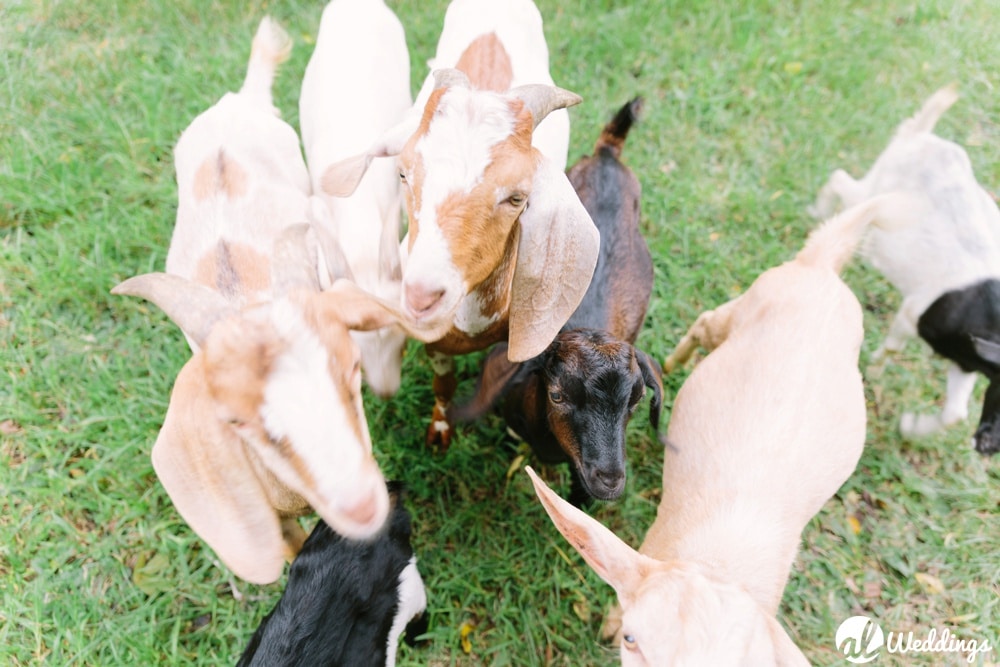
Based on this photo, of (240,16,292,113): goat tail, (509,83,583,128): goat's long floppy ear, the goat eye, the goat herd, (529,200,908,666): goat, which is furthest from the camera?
(240,16,292,113): goat tail

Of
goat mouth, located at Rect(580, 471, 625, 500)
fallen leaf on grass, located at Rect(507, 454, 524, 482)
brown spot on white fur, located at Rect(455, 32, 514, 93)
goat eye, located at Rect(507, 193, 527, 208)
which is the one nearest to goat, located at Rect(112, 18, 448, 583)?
goat eye, located at Rect(507, 193, 527, 208)

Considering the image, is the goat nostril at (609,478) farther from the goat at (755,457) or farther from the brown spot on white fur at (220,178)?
the brown spot on white fur at (220,178)

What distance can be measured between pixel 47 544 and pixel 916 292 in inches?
203

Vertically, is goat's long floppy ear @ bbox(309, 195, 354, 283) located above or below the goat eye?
below

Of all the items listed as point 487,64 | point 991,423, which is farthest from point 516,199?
point 991,423

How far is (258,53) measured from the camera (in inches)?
156

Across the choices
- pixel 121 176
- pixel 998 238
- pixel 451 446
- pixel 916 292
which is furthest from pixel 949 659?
pixel 121 176

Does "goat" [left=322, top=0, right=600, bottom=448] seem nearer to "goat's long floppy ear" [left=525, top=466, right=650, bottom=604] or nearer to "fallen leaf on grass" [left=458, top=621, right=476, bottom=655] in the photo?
"goat's long floppy ear" [left=525, top=466, right=650, bottom=604]

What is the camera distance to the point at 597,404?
272 centimetres

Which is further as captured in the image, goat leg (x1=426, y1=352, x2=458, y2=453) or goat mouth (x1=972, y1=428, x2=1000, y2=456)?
goat mouth (x1=972, y1=428, x2=1000, y2=456)

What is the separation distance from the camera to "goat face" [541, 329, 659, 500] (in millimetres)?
2699

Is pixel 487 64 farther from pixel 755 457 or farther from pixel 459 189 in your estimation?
pixel 755 457

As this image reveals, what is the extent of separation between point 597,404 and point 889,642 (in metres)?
2.38

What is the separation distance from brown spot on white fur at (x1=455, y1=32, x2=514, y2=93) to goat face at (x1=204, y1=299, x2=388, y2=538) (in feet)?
6.19
